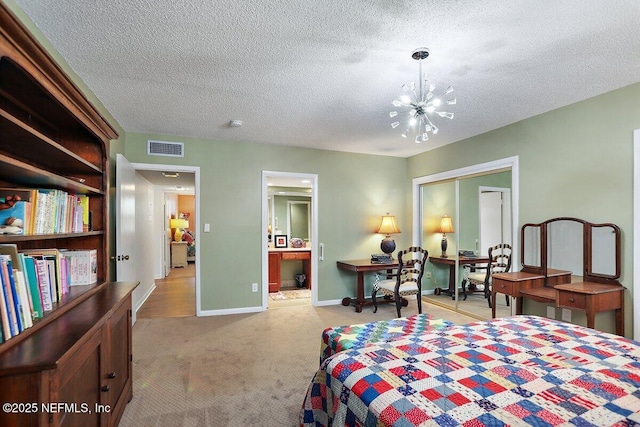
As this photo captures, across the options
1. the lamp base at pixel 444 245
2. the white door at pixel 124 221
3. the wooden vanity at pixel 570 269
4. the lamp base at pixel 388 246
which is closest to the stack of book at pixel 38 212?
the white door at pixel 124 221

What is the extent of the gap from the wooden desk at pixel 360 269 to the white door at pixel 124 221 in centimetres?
278

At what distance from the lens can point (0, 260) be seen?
1184mm

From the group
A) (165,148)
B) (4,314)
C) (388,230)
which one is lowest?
(4,314)

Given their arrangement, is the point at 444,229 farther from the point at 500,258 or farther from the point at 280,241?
the point at 280,241

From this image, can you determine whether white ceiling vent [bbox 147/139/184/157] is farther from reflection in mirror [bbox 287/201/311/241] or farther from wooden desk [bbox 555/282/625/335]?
wooden desk [bbox 555/282/625/335]

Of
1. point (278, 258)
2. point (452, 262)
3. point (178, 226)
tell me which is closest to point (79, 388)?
point (278, 258)

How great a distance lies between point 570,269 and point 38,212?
417 cm

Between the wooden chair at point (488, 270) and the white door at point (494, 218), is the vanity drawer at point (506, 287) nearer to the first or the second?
the wooden chair at point (488, 270)

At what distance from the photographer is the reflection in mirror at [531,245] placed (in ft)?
11.4

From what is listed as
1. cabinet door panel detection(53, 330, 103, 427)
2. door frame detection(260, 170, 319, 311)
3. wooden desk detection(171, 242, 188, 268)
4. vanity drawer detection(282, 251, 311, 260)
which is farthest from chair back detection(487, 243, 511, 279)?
wooden desk detection(171, 242, 188, 268)

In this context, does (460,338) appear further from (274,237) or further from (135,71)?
(274,237)

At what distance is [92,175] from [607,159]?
164 inches

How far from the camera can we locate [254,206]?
183 inches

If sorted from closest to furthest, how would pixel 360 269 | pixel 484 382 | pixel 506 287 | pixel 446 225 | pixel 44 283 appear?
pixel 484 382
pixel 44 283
pixel 506 287
pixel 360 269
pixel 446 225
